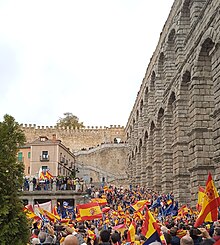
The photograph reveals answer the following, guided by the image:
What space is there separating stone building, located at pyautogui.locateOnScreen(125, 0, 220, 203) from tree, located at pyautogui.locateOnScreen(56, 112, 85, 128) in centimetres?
5834

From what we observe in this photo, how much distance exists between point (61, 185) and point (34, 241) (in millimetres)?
26271

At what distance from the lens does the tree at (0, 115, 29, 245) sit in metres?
7.18

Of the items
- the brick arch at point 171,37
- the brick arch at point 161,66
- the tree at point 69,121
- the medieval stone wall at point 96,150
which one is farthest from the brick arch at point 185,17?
the tree at point 69,121

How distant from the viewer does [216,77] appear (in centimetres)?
1705

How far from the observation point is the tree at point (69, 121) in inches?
3659

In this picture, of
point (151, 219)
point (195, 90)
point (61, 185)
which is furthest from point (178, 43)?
point (151, 219)

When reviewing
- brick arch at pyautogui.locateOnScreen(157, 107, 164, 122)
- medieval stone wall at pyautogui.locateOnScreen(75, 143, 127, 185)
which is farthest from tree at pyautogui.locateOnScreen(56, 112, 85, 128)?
brick arch at pyautogui.locateOnScreen(157, 107, 164, 122)

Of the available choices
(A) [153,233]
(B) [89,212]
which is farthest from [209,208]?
(B) [89,212]

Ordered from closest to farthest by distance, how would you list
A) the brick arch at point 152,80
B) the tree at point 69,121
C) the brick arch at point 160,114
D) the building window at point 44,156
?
the brick arch at point 160,114 → the brick arch at point 152,80 → the building window at point 44,156 → the tree at point 69,121

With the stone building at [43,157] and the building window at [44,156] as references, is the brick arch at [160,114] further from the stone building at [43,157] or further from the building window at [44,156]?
the building window at [44,156]

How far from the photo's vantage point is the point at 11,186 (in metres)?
7.49

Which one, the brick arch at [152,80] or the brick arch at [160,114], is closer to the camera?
the brick arch at [160,114]

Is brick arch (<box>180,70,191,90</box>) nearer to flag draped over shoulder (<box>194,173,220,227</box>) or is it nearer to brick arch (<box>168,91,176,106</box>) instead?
brick arch (<box>168,91,176,106</box>)

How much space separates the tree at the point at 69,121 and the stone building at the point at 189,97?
5834 cm
